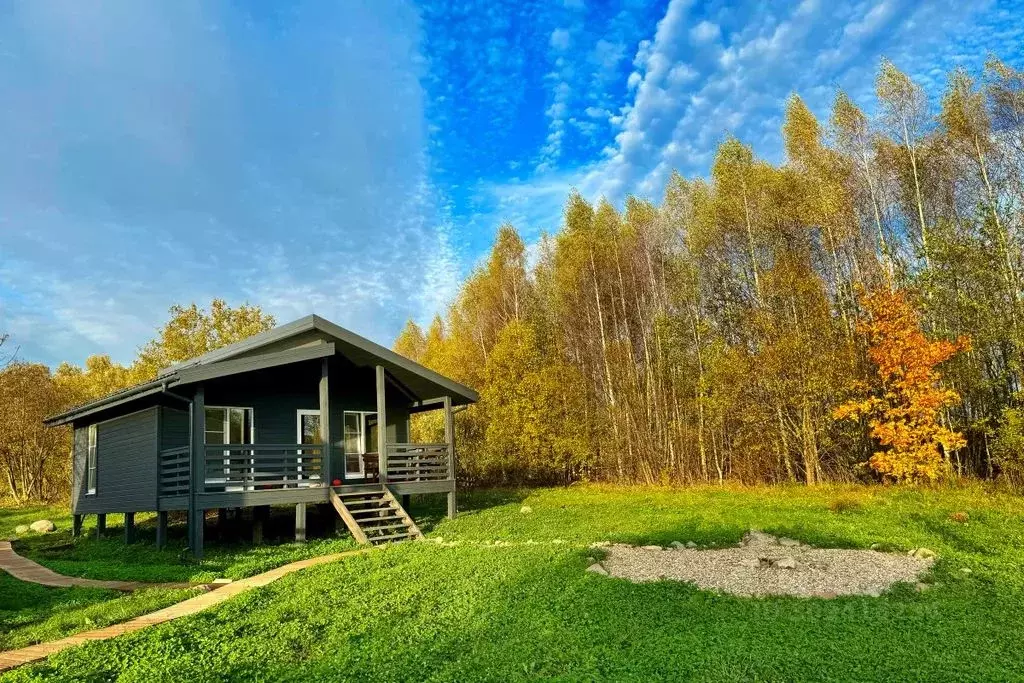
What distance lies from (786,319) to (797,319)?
269 millimetres

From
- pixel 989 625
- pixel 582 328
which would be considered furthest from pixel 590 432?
pixel 989 625

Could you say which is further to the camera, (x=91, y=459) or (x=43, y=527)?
(x=43, y=527)

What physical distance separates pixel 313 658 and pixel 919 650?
465 centimetres

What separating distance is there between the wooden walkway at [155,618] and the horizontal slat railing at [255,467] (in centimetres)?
264

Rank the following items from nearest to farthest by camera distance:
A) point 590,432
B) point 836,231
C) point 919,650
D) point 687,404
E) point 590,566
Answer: point 919,650, point 590,566, point 836,231, point 687,404, point 590,432

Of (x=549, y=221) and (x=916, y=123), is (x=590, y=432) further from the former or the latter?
(x=916, y=123)

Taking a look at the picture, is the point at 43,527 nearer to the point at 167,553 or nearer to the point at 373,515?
the point at 167,553

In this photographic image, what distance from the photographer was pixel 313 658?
5.21 metres

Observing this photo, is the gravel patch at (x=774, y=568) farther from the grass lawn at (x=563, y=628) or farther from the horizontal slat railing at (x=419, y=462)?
the horizontal slat railing at (x=419, y=462)

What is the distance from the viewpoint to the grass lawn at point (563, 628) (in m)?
4.70

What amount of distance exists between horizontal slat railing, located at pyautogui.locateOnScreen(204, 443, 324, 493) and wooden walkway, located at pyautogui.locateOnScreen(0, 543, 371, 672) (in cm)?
264

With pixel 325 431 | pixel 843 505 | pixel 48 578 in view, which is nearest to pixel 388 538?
pixel 325 431

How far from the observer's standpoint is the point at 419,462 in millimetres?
14289

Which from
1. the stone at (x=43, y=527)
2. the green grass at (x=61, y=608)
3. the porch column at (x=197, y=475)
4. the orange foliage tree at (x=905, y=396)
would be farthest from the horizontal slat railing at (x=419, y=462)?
the stone at (x=43, y=527)
